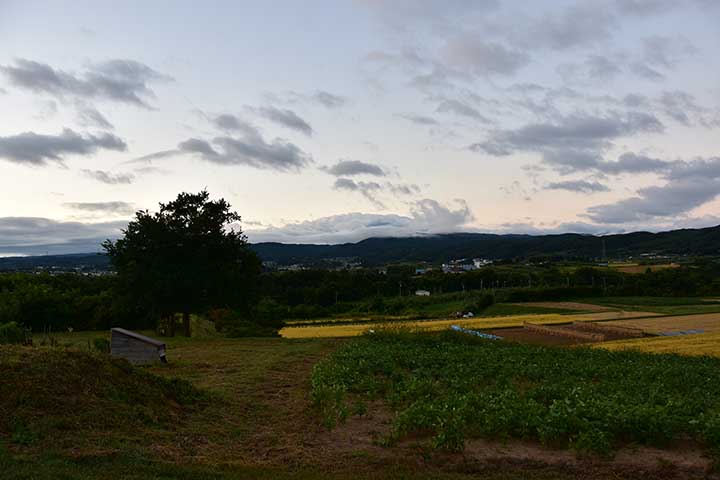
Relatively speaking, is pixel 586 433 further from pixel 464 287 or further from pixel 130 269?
pixel 464 287

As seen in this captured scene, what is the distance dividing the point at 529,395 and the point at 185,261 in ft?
86.7

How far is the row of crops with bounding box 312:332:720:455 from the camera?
32.6ft

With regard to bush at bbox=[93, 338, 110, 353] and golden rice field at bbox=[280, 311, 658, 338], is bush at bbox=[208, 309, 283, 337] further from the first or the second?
bush at bbox=[93, 338, 110, 353]

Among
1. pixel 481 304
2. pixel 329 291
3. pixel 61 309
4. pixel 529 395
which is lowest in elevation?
pixel 481 304

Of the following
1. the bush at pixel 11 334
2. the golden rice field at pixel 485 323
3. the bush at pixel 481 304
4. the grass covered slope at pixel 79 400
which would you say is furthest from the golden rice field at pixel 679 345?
A: the bush at pixel 481 304

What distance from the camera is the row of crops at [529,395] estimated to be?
32.6ft

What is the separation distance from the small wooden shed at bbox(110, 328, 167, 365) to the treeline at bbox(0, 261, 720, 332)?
44.6ft

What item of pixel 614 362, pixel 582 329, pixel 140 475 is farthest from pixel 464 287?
pixel 140 475

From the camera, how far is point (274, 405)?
547 inches

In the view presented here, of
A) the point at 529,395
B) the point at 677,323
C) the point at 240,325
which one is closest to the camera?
the point at 529,395

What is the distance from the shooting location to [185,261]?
34.0 metres

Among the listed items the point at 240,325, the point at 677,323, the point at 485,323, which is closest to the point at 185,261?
the point at 240,325

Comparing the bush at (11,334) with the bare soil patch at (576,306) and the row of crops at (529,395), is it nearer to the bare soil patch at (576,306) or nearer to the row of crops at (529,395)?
the row of crops at (529,395)

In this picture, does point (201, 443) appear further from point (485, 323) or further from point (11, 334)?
point (485, 323)
